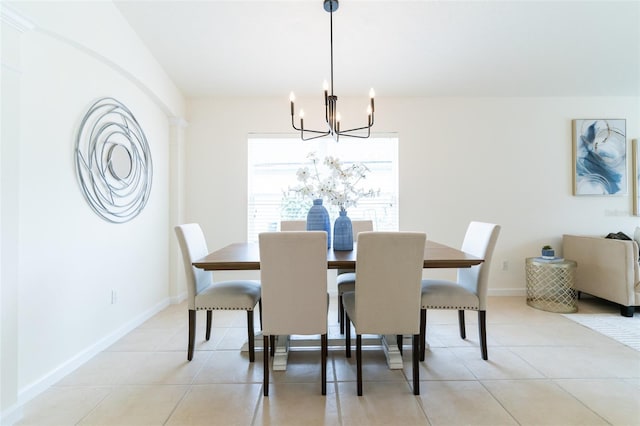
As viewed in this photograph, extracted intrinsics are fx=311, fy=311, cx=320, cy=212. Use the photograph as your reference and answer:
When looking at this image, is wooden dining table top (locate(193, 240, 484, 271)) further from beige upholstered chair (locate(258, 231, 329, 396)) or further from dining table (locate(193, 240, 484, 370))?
beige upholstered chair (locate(258, 231, 329, 396))

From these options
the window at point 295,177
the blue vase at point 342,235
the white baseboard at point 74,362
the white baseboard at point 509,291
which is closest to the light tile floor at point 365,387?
the white baseboard at point 74,362

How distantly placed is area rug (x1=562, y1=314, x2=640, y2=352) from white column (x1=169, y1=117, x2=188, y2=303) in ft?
13.7

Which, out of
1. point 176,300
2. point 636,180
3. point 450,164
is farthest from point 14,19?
point 636,180

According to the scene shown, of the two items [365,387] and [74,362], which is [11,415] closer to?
[74,362]

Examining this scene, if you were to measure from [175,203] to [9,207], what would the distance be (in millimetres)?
2057

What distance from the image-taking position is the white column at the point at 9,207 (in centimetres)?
157

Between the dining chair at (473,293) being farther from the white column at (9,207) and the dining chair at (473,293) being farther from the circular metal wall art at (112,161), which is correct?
the circular metal wall art at (112,161)

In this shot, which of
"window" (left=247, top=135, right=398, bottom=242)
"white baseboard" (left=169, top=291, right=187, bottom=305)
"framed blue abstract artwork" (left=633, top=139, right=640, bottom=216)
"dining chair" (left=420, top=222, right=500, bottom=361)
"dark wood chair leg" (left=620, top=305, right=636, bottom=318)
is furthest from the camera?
"window" (left=247, top=135, right=398, bottom=242)

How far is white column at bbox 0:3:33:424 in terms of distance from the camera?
61.7 inches

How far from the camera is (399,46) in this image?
3094 millimetres

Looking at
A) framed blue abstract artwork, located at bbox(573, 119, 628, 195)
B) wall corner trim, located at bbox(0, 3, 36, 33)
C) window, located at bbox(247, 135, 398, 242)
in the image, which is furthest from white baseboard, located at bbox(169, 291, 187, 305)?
framed blue abstract artwork, located at bbox(573, 119, 628, 195)

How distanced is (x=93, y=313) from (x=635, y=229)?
567cm

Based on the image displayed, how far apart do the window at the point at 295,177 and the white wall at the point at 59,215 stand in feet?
4.56

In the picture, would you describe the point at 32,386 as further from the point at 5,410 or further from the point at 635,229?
the point at 635,229
